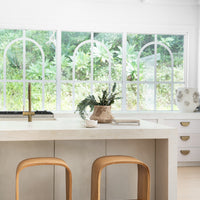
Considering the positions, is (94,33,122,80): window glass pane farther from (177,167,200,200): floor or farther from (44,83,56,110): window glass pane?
(177,167,200,200): floor

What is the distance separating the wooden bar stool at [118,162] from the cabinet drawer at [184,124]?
2.46 m

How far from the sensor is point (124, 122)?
2717mm

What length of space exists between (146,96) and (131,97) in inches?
10.9

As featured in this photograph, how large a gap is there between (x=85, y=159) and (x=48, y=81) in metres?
2.67

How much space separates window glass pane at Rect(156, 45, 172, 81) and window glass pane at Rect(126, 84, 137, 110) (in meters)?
0.51

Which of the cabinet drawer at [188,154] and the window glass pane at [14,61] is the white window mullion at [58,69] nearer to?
the window glass pane at [14,61]

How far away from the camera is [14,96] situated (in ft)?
16.6

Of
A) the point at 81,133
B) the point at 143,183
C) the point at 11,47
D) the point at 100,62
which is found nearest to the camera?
the point at 81,133

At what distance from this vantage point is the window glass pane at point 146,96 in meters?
5.41

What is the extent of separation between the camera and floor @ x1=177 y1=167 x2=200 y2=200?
138 inches

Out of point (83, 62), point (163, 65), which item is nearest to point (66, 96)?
point (83, 62)

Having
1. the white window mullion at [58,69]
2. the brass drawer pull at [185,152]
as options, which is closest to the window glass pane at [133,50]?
the white window mullion at [58,69]

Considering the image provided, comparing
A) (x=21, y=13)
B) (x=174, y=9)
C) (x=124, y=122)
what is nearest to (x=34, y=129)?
(x=124, y=122)

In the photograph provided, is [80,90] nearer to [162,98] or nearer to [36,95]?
[36,95]
